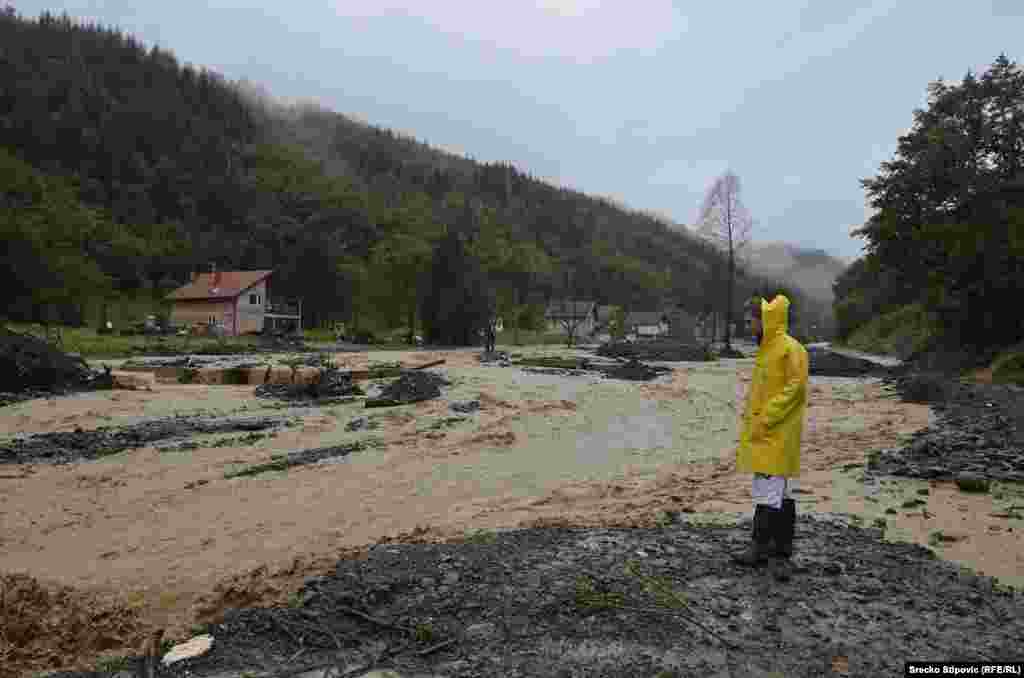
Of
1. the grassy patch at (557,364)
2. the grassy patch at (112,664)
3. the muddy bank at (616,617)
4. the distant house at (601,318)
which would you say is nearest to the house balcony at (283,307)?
the grassy patch at (557,364)

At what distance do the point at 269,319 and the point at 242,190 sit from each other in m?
64.2

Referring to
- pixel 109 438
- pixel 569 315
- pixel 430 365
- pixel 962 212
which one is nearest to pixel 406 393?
pixel 109 438

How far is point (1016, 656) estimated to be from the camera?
11.3 feet

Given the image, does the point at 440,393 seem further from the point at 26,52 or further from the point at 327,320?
the point at 26,52

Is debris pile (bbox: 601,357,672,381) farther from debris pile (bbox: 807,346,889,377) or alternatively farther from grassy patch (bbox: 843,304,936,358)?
grassy patch (bbox: 843,304,936,358)

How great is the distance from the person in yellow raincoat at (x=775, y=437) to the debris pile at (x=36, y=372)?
Result: 63.6ft

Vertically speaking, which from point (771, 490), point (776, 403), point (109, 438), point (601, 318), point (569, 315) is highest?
point (569, 315)

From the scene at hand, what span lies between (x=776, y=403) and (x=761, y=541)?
1086 mm

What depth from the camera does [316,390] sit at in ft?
62.2

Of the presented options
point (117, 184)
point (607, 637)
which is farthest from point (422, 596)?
point (117, 184)

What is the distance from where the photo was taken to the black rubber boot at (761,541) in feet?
15.7

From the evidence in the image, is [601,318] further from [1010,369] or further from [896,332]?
[1010,369]

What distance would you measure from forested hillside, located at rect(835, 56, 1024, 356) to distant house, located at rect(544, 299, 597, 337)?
2615 inches

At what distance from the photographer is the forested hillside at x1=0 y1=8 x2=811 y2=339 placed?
60.7 meters
